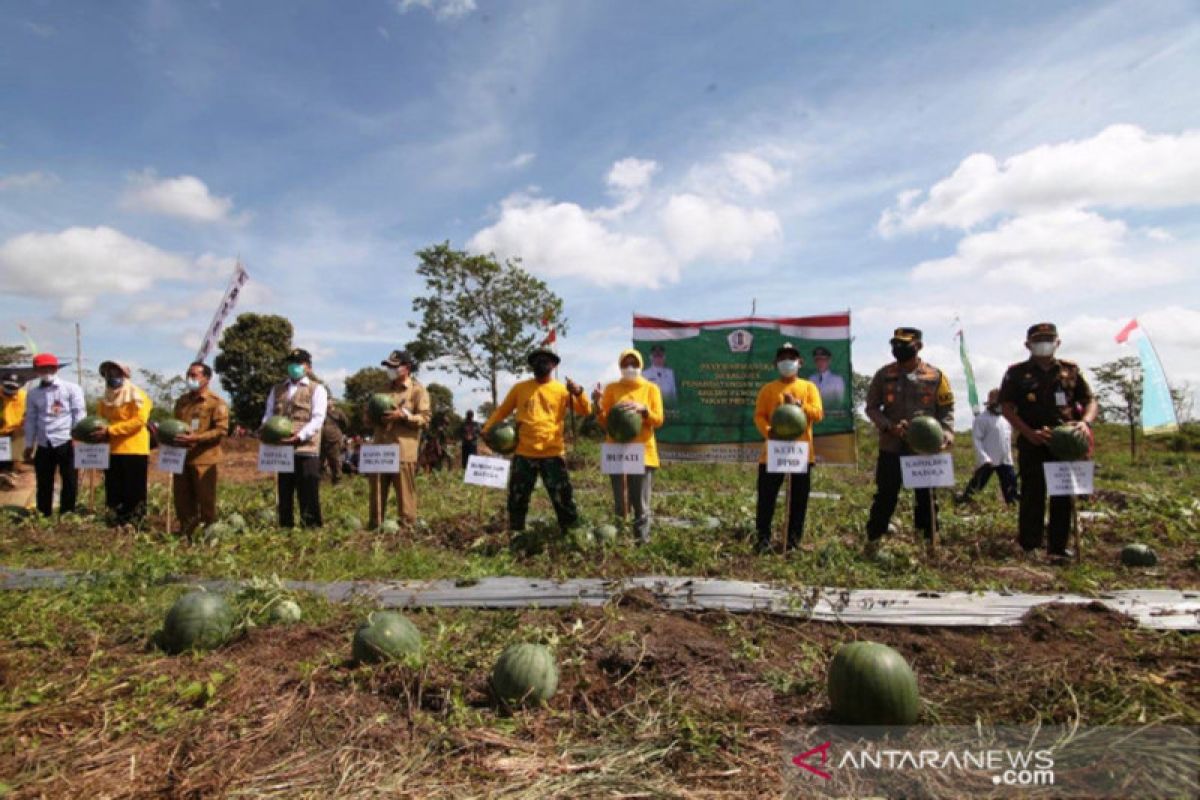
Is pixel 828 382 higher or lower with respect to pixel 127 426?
higher

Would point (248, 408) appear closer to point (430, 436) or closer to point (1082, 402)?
point (430, 436)

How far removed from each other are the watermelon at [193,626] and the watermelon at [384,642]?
100 centimetres

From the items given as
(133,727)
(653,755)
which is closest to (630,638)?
(653,755)

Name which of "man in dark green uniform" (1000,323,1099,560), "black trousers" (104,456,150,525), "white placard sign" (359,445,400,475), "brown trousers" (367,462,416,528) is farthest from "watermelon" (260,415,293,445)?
"man in dark green uniform" (1000,323,1099,560)

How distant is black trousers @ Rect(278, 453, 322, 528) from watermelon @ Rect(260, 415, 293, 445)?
342 millimetres

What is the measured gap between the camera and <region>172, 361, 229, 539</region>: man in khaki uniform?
27.6 feet

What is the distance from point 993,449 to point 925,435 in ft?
19.0

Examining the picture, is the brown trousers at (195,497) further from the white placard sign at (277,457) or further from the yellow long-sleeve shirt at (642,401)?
the yellow long-sleeve shirt at (642,401)

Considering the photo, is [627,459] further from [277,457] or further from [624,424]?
[277,457]

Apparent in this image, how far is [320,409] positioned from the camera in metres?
8.39

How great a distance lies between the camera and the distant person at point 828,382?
13750 mm

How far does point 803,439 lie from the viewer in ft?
23.8

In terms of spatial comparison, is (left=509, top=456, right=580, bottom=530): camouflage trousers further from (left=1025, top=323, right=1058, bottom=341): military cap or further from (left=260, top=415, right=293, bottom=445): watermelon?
(left=1025, top=323, right=1058, bottom=341): military cap

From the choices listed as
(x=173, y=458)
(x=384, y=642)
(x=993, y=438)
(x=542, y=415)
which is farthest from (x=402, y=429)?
(x=993, y=438)
